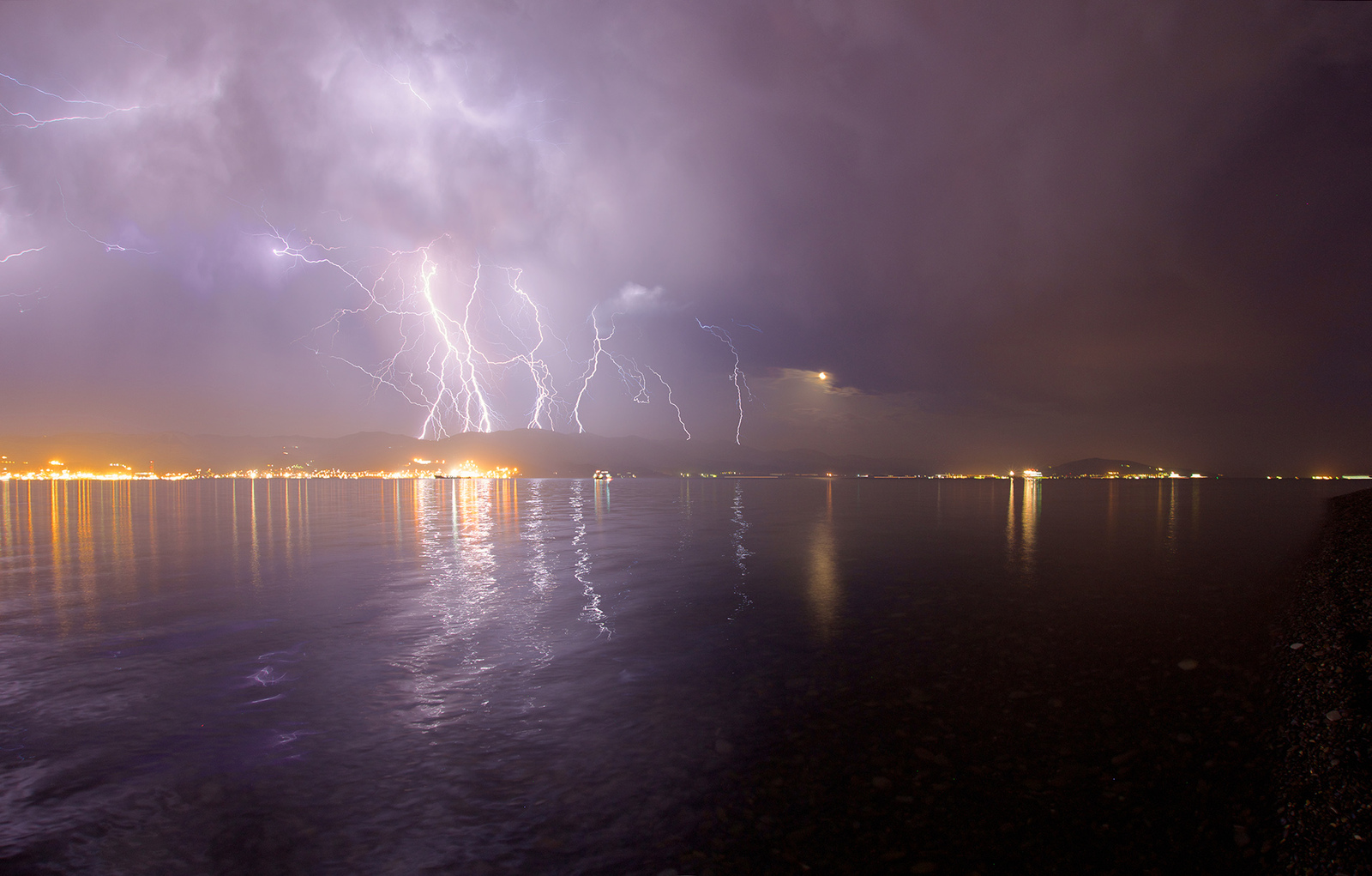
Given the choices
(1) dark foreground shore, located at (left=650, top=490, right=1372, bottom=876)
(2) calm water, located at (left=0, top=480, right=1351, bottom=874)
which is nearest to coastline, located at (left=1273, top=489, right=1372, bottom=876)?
Answer: (1) dark foreground shore, located at (left=650, top=490, right=1372, bottom=876)

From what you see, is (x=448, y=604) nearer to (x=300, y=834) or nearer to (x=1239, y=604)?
(x=300, y=834)

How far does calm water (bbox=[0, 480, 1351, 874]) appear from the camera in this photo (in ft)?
15.8

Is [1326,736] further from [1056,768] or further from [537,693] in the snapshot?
[537,693]

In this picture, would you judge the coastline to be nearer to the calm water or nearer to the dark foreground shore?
the dark foreground shore

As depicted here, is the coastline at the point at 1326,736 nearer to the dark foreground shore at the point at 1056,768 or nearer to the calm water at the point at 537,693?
the dark foreground shore at the point at 1056,768

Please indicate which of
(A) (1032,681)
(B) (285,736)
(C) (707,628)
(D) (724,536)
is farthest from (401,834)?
(D) (724,536)

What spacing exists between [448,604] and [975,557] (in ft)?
51.0

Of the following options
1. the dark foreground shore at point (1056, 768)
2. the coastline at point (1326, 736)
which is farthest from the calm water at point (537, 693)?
the coastline at point (1326, 736)

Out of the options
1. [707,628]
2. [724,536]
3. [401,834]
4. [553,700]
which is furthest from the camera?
[724,536]

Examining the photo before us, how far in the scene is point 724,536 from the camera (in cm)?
2616

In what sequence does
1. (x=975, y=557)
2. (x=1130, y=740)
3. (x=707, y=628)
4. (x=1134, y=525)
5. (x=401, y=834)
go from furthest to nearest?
(x=1134, y=525) → (x=975, y=557) → (x=707, y=628) → (x=1130, y=740) → (x=401, y=834)

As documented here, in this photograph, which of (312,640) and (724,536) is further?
(724,536)

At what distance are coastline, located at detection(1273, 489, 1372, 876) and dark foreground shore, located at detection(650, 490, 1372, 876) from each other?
22 mm

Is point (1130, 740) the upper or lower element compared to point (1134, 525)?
upper
